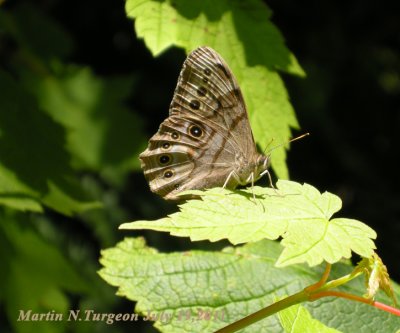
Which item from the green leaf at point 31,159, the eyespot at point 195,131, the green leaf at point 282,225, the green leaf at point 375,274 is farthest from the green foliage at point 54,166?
the green leaf at point 375,274

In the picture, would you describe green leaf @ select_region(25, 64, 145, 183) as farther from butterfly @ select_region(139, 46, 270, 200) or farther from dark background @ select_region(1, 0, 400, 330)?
butterfly @ select_region(139, 46, 270, 200)

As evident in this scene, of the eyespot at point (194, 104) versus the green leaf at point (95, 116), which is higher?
the eyespot at point (194, 104)

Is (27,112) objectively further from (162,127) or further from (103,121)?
(103,121)

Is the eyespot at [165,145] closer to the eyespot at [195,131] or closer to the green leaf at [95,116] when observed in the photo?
the eyespot at [195,131]

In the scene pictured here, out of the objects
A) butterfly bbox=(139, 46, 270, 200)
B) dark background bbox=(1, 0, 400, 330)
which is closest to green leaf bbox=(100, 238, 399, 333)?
butterfly bbox=(139, 46, 270, 200)

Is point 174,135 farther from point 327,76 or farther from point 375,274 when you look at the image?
point 327,76

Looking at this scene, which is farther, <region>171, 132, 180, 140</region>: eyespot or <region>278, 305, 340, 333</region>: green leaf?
<region>171, 132, 180, 140</region>: eyespot
